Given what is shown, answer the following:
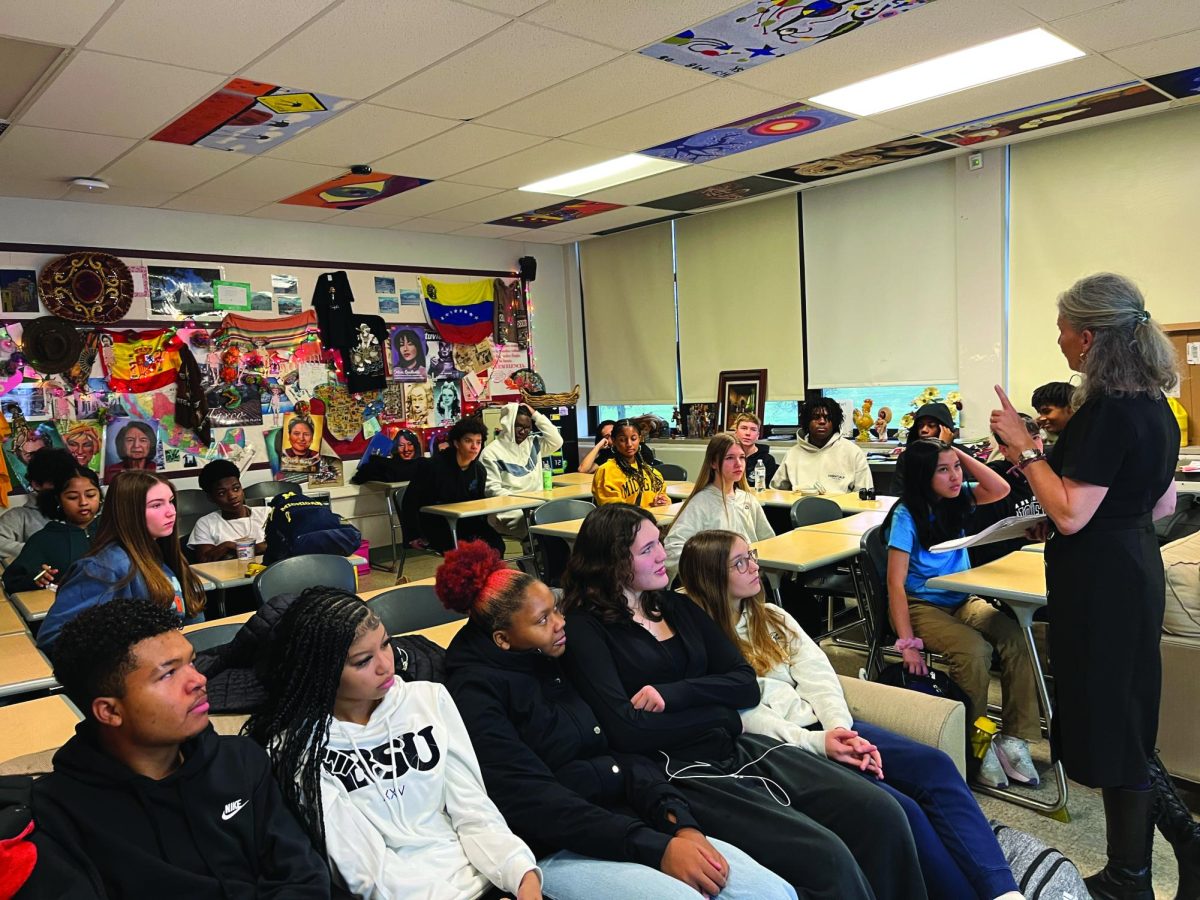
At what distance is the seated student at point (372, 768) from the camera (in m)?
1.62

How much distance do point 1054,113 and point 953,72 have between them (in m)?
1.16

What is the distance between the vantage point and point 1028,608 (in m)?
2.94

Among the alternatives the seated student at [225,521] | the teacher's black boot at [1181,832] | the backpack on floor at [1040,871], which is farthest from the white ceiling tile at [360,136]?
the teacher's black boot at [1181,832]

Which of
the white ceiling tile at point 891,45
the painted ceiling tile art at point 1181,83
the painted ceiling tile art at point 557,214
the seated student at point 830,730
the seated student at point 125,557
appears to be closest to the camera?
the seated student at point 830,730

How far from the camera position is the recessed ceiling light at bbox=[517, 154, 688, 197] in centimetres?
583

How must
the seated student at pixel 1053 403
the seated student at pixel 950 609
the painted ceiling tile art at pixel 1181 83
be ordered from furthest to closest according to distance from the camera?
the seated student at pixel 1053 403 → the painted ceiling tile art at pixel 1181 83 → the seated student at pixel 950 609

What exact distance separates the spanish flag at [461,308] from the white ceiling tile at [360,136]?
2.71 meters

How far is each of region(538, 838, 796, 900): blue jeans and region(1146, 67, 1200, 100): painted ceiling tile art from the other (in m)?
4.58

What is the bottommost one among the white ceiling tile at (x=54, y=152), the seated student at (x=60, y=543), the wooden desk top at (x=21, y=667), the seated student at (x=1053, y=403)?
the wooden desk top at (x=21, y=667)

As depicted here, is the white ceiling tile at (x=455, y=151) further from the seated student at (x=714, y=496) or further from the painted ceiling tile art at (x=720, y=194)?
the seated student at (x=714, y=496)

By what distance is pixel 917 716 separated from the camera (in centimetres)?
229

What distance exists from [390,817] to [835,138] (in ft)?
16.0

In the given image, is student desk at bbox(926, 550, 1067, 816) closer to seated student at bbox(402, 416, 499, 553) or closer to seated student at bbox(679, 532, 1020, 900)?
seated student at bbox(679, 532, 1020, 900)

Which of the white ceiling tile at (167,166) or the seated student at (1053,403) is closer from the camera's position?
the seated student at (1053,403)
